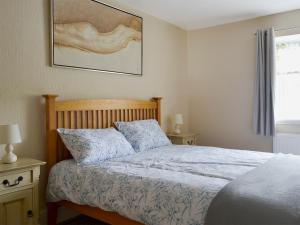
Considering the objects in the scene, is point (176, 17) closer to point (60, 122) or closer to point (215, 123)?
point (215, 123)

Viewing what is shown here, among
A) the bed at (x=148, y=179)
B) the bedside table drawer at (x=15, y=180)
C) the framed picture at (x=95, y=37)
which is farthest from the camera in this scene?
the framed picture at (x=95, y=37)

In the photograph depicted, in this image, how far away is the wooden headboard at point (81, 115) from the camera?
245 cm

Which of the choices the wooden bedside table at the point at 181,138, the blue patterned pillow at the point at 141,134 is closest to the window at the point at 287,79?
the wooden bedside table at the point at 181,138

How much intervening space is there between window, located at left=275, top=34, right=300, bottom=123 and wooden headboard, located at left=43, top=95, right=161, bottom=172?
5.92ft

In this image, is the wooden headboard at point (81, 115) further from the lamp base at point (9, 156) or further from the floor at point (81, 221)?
the floor at point (81, 221)

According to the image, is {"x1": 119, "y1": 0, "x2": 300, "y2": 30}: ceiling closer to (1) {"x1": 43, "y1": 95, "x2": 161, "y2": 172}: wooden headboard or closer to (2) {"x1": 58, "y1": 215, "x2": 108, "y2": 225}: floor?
(1) {"x1": 43, "y1": 95, "x2": 161, "y2": 172}: wooden headboard

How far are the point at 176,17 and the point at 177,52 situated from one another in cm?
58

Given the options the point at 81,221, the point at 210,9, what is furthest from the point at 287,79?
the point at 81,221

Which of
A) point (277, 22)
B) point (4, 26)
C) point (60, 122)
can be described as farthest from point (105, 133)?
point (277, 22)

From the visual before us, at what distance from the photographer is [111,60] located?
3.08m

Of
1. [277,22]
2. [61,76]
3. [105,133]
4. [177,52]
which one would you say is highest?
[277,22]

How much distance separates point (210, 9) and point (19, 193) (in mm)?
2938

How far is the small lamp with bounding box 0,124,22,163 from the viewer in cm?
201

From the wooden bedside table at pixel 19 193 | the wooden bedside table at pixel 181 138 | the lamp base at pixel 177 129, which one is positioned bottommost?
the wooden bedside table at pixel 19 193
